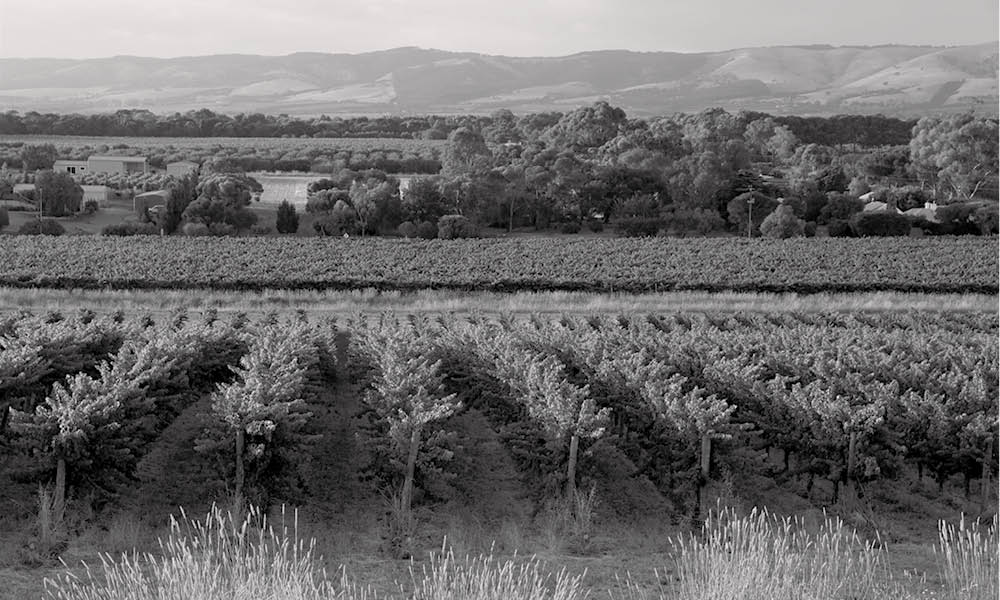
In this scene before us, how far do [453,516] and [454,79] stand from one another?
10224cm

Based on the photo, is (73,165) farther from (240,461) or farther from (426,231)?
(240,461)

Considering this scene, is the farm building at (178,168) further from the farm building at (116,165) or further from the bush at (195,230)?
the bush at (195,230)

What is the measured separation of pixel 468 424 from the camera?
52.2 feet

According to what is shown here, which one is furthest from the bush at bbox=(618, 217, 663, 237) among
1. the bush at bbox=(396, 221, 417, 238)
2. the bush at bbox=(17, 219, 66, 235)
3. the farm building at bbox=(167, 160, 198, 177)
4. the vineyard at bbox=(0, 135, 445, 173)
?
the farm building at bbox=(167, 160, 198, 177)

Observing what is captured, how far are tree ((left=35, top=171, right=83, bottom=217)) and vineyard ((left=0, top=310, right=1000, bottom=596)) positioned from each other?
95.1 ft

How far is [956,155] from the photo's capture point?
5700cm

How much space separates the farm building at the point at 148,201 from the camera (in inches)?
1720

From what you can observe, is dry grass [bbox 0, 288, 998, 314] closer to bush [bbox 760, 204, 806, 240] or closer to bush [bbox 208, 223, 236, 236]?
bush [bbox 208, 223, 236, 236]

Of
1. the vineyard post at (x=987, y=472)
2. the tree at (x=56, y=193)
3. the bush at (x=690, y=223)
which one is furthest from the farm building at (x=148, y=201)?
the vineyard post at (x=987, y=472)

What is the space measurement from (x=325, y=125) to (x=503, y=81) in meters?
26.1

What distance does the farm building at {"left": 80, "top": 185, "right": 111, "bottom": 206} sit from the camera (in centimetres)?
4859

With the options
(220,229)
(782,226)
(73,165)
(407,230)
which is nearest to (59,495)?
(220,229)

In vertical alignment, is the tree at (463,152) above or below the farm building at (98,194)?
above

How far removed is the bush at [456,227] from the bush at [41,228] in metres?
15.2
